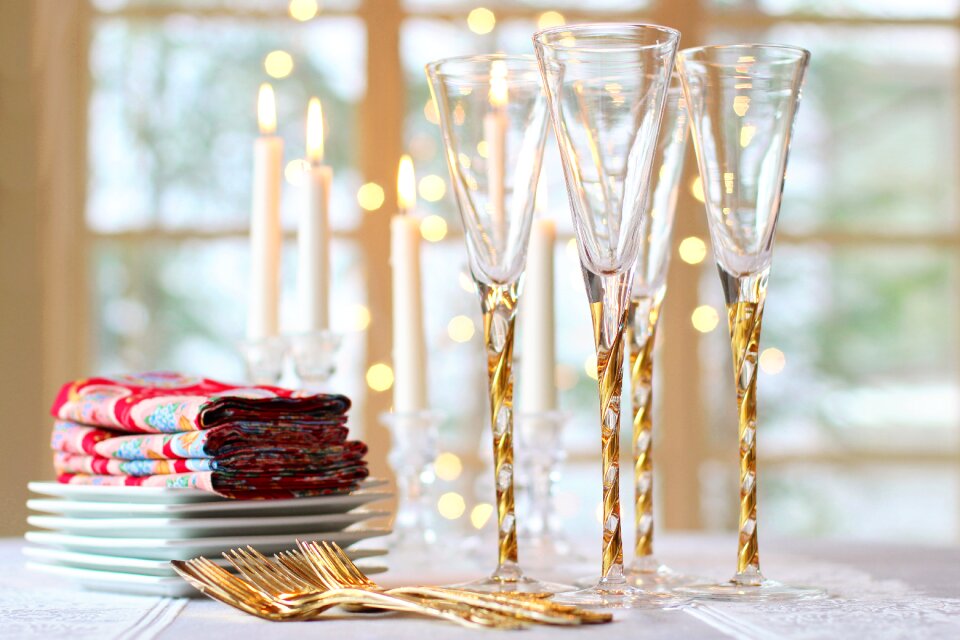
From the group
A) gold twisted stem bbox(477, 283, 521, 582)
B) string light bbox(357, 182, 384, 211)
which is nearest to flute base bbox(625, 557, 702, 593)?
gold twisted stem bbox(477, 283, 521, 582)

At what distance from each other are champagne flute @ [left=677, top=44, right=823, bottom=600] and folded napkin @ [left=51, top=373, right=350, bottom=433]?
1.15ft

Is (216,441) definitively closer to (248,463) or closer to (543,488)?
(248,463)

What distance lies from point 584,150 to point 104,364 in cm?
232

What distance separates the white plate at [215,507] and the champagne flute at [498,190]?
16 cm

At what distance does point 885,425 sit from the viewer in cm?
311

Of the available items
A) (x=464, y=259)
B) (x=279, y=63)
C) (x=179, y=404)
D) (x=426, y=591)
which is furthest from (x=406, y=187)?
(x=279, y=63)

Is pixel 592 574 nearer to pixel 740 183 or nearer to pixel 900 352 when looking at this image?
pixel 740 183

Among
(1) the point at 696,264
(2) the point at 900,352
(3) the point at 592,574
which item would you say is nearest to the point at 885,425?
(2) the point at 900,352

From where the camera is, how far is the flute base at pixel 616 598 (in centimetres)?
83

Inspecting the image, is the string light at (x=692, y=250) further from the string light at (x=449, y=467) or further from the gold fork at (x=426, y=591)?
the gold fork at (x=426, y=591)

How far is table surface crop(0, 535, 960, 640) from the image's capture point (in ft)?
2.44

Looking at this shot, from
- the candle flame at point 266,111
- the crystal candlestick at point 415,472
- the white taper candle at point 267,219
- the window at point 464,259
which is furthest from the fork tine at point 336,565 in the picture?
the window at point 464,259

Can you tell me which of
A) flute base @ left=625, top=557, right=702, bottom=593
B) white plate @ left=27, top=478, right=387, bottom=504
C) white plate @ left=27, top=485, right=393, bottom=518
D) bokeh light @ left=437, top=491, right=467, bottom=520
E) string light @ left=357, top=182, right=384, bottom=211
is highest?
string light @ left=357, top=182, right=384, bottom=211

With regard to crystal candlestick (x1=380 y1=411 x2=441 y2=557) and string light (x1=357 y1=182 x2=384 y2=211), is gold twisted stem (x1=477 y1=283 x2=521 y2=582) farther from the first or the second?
string light (x1=357 y1=182 x2=384 y2=211)
